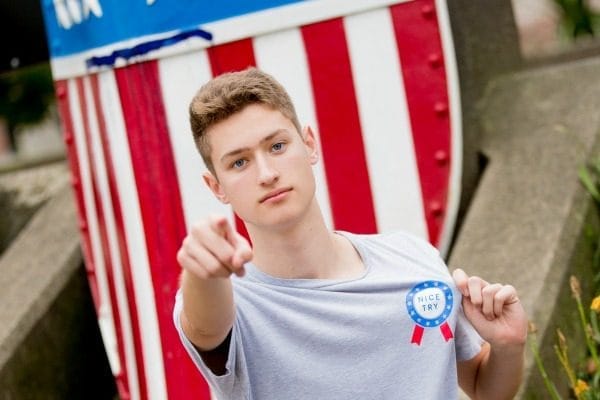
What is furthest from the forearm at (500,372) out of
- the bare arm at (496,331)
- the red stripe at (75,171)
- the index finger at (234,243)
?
the red stripe at (75,171)

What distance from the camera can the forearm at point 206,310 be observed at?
1496 millimetres

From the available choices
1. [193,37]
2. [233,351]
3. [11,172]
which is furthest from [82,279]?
[233,351]

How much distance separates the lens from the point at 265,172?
1.58m

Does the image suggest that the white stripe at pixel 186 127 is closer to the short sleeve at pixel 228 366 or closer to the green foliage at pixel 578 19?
the short sleeve at pixel 228 366

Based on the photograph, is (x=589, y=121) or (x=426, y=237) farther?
(x=589, y=121)

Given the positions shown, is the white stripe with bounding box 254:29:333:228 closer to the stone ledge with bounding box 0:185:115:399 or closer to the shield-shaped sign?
the shield-shaped sign

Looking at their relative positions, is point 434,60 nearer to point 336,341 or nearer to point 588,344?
point 588,344

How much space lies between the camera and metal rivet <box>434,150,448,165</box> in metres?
2.52

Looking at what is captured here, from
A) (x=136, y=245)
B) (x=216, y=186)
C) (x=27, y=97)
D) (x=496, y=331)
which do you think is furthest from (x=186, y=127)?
(x=27, y=97)

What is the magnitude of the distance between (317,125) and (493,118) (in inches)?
32.8

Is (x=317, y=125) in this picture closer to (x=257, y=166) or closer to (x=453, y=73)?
(x=453, y=73)

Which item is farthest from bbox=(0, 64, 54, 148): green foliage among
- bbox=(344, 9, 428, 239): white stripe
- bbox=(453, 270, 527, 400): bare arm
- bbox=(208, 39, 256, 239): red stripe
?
bbox=(453, 270, 527, 400): bare arm

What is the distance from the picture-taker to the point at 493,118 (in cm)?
317

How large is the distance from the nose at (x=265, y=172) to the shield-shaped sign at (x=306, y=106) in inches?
34.7
